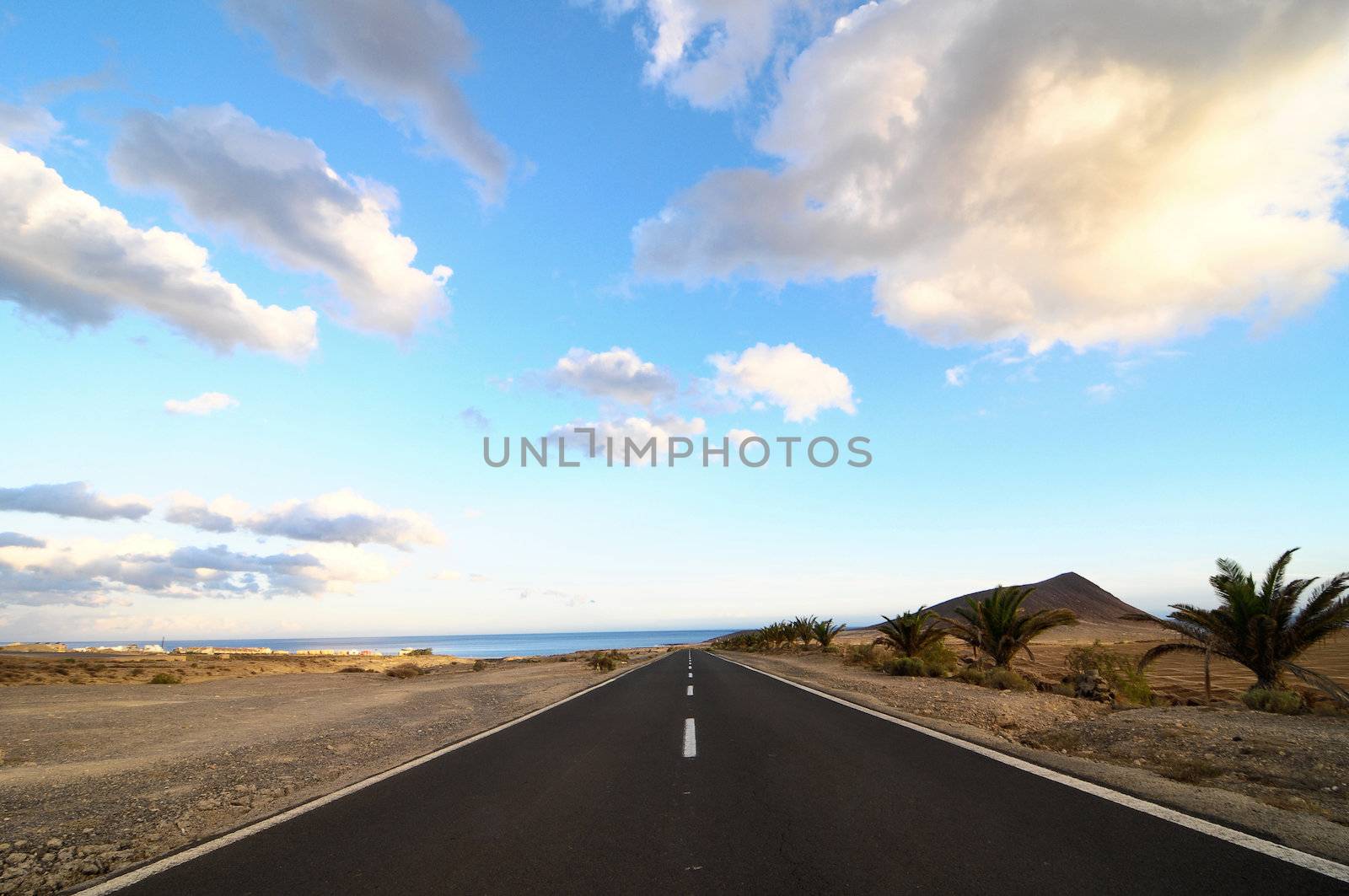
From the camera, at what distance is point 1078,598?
125 metres

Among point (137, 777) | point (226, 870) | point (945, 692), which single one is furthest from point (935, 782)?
point (945, 692)

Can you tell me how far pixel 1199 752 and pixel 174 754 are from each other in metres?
14.4

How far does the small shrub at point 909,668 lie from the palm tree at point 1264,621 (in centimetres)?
743

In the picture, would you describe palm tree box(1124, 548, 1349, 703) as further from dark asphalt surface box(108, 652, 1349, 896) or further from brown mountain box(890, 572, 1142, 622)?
brown mountain box(890, 572, 1142, 622)

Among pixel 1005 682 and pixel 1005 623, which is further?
pixel 1005 623

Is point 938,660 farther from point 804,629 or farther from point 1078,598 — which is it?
point 1078,598

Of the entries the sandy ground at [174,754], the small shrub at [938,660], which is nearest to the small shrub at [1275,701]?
the small shrub at [938,660]

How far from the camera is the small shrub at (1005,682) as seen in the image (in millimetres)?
17453

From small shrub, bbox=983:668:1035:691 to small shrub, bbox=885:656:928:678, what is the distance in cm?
347

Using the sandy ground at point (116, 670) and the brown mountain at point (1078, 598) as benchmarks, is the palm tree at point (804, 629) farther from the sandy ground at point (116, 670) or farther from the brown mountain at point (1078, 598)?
the brown mountain at point (1078, 598)

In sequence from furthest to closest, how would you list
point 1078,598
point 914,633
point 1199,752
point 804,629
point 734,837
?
1. point 1078,598
2. point 804,629
3. point 914,633
4. point 1199,752
5. point 734,837

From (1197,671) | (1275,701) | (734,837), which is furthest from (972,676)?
(1197,671)

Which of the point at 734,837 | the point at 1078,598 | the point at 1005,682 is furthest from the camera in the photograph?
the point at 1078,598

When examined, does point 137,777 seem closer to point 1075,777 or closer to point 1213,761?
point 1075,777
